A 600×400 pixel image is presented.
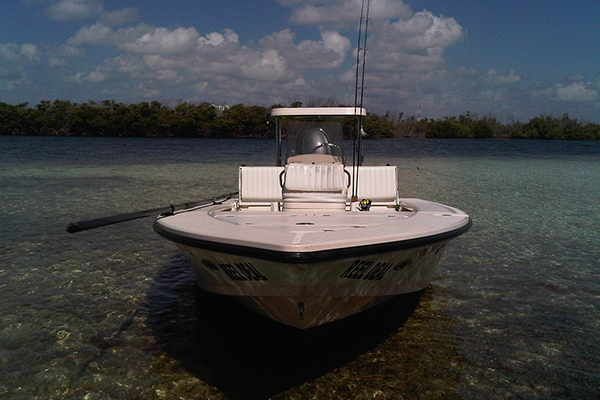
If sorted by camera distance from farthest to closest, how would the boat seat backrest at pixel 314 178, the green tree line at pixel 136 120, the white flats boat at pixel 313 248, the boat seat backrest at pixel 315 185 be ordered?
1. the green tree line at pixel 136 120
2. the boat seat backrest at pixel 314 178
3. the boat seat backrest at pixel 315 185
4. the white flats boat at pixel 313 248

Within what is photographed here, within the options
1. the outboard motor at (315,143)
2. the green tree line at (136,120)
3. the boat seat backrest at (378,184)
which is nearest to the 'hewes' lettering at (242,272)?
the boat seat backrest at (378,184)

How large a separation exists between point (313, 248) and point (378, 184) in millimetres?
3759

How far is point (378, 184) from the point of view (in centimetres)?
743

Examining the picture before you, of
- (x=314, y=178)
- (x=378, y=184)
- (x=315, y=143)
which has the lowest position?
(x=378, y=184)

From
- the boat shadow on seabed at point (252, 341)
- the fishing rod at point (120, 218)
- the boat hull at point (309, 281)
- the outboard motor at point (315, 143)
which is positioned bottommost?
the boat shadow on seabed at point (252, 341)

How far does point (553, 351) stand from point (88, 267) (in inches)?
262

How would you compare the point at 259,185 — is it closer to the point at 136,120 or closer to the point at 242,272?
the point at 242,272

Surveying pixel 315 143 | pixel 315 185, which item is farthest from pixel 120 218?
pixel 315 143

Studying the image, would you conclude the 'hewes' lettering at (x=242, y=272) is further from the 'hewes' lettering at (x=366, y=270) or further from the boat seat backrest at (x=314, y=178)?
the boat seat backrest at (x=314, y=178)

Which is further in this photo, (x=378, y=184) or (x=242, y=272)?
(x=378, y=184)

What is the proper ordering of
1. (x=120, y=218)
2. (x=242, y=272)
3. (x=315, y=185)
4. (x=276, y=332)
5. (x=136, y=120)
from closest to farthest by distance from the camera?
(x=242, y=272)
(x=120, y=218)
(x=276, y=332)
(x=315, y=185)
(x=136, y=120)

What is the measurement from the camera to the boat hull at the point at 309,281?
4148mm

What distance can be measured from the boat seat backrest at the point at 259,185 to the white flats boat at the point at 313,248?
630 millimetres

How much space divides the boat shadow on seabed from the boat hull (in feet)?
1.07
